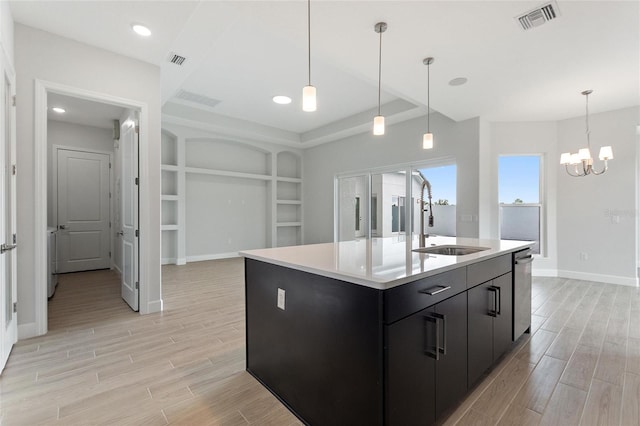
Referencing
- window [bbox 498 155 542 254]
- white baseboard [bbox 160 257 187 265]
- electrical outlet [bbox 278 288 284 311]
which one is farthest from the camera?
white baseboard [bbox 160 257 187 265]

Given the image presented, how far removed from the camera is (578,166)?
5125 millimetres

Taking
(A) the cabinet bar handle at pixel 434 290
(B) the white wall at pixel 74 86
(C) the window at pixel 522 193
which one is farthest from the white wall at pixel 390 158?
(B) the white wall at pixel 74 86

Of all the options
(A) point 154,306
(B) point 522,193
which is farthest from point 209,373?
(B) point 522,193

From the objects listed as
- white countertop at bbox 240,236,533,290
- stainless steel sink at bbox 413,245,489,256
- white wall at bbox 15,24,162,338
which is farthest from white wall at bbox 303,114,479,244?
white wall at bbox 15,24,162,338

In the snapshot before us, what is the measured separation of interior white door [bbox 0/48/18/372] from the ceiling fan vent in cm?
302

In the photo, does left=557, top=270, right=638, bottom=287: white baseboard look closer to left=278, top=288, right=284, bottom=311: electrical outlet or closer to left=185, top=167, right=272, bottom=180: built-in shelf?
left=278, top=288, right=284, bottom=311: electrical outlet

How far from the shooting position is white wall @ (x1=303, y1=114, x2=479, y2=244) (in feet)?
17.1

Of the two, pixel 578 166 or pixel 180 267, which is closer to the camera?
pixel 578 166

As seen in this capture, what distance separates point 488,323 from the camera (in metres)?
2.05

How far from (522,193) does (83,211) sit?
8466mm

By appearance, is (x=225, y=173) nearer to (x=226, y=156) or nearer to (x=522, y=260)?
(x=226, y=156)

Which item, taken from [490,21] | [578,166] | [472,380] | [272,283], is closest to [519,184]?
[578,166]

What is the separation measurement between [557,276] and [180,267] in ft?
23.7

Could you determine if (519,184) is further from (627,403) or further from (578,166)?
(627,403)
